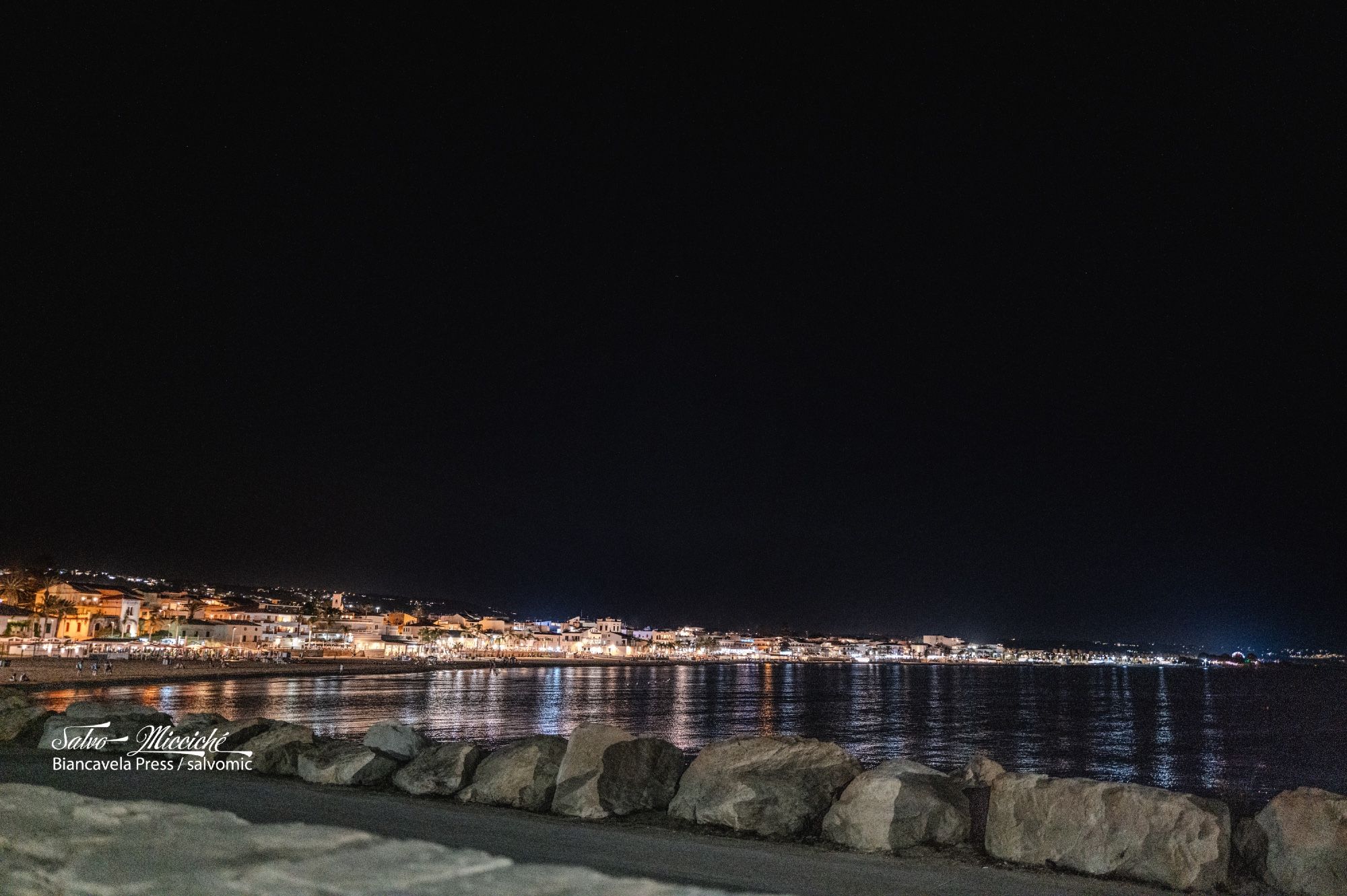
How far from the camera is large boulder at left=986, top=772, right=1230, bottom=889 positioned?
664 centimetres

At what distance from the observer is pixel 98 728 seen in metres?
12.0

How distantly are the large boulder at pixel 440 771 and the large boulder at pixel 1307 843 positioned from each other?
7.30m

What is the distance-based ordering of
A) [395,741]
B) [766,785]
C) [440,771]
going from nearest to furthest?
[766,785] → [440,771] → [395,741]

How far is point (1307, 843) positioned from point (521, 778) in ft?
22.0

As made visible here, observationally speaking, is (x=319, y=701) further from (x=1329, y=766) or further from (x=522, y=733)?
(x=1329, y=766)

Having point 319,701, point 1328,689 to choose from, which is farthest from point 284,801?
point 1328,689

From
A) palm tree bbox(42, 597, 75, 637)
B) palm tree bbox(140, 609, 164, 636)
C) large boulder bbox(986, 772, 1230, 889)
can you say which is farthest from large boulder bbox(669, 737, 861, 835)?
palm tree bbox(140, 609, 164, 636)

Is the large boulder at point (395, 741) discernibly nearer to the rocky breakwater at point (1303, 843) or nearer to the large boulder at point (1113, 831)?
the large boulder at point (1113, 831)

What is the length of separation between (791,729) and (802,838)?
1380 inches

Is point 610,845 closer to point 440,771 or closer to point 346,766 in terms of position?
point 440,771

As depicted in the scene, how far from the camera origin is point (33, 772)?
9773 mm

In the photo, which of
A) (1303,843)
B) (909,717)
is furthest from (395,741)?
(909,717)

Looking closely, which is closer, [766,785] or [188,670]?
[766,785]

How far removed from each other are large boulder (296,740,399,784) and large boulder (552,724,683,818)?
2375 millimetres
